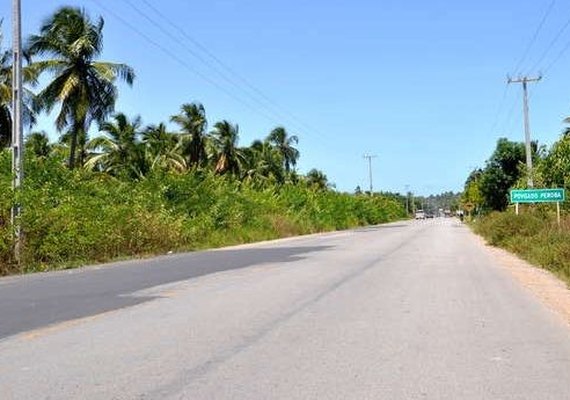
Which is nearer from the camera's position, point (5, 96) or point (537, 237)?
point (537, 237)

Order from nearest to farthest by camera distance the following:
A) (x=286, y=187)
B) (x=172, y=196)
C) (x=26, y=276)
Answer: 1. (x=26, y=276)
2. (x=172, y=196)
3. (x=286, y=187)

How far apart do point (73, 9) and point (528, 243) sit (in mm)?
27870

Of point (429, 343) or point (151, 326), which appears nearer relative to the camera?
point (429, 343)

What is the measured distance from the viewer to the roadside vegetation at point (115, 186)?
2323 centimetres

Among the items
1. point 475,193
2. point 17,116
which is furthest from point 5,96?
point 475,193

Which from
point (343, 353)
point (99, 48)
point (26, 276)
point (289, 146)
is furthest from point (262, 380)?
point (289, 146)

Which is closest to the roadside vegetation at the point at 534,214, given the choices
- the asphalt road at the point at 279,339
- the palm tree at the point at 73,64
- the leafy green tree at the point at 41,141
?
the asphalt road at the point at 279,339

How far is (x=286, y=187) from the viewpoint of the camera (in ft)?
201

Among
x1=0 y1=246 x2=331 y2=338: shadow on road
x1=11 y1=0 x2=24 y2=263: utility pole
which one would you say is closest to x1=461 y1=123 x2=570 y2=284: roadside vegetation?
x1=0 y1=246 x2=331 y2=338: shadow on road

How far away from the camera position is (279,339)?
29.9 ft

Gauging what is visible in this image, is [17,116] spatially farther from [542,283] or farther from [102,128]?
[102,128]

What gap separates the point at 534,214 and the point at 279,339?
25723mm

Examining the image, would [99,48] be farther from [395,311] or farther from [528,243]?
[395,311]

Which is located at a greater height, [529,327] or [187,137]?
[187,137]
